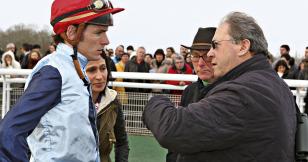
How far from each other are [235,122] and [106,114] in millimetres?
1635

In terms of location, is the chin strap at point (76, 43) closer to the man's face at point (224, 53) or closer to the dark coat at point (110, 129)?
→ the man's face at point (224, 53)

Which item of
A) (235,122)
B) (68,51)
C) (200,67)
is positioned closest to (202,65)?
(200,67)

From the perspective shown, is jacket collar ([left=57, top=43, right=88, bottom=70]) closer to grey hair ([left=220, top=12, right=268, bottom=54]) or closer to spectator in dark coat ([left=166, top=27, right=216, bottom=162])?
grey hair ([left=220, top=12, right=268, bottom=54])

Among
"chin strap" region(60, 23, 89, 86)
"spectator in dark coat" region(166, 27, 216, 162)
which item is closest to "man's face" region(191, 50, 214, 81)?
"spectator in dark coat" region(166, 27, 216, 162)

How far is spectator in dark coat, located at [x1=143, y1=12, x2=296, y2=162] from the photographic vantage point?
2.62 m

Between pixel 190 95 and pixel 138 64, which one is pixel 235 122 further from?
pixel 138 64

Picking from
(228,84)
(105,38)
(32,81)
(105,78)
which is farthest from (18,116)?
(105,78)

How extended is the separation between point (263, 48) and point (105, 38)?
79 cm

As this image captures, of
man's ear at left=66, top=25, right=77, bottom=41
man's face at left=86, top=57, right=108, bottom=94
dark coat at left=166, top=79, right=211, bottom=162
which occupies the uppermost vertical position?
man's ear at left=66, top=25, right=77, bottom=41

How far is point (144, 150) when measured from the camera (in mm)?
8281

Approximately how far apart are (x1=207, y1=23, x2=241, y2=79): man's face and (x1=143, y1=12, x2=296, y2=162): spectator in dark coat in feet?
0.25

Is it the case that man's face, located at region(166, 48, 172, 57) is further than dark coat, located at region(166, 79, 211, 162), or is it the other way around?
man's face, located at region(166, 48, 172, 57)

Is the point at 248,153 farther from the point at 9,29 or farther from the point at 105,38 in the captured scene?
the point at 9,29

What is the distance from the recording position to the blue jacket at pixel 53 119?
8.39ft
